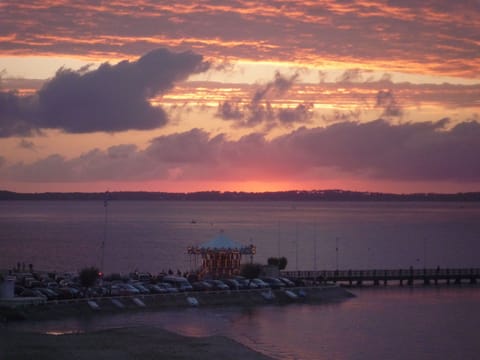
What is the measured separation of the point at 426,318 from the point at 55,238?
106 meters

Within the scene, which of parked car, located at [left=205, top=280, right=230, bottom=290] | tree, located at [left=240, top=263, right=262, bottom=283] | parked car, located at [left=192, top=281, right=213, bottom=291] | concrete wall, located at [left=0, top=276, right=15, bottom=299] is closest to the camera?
concrete wall, located at [left=0, top=276, right=15, bottom=299]

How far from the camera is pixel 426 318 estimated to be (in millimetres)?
54625

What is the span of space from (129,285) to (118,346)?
17.7 meters

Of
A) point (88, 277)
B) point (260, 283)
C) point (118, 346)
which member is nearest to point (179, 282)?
point (260, 283)

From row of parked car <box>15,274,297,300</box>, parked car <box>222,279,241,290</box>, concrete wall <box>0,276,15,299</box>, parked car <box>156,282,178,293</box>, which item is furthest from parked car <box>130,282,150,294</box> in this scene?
concrete wall <box>0,276,15,299</box>

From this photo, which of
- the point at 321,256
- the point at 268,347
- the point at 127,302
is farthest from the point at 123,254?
the point at 268,347

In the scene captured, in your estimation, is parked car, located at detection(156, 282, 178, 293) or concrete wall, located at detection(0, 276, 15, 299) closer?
concrete wall, located at detection(0, 276, 15, 299)

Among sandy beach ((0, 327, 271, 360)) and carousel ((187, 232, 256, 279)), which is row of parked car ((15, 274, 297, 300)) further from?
sandy beach ((0, 327, 271, 360))

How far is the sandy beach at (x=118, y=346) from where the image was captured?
116ft

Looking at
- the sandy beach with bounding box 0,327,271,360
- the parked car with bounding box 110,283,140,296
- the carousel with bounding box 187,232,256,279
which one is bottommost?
the sandy beach with bounding box 0,327,271,360

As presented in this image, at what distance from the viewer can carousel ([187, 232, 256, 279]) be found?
62.5m

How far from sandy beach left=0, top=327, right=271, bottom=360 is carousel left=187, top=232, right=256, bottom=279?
19.2m

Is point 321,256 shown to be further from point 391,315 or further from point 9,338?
point 9,338

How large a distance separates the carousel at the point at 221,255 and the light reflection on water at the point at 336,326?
6671 mm
